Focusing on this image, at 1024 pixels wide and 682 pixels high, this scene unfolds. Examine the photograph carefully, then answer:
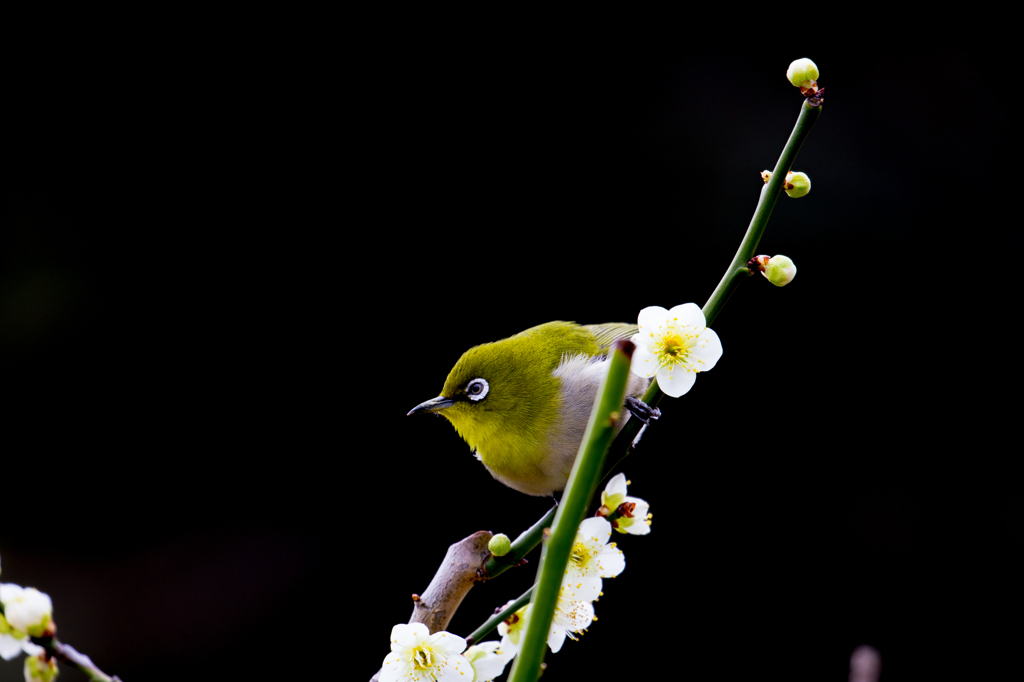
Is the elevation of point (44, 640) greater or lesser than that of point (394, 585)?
greater

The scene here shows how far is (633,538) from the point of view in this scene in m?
1.60

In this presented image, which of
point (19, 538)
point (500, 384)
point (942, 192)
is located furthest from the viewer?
point (942, 192)

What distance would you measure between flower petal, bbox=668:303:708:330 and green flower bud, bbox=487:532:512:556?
17 centimetres

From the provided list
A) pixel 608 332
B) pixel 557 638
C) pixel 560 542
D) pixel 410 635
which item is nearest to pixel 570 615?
pixel 557 638

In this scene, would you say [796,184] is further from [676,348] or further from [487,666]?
[487,666]

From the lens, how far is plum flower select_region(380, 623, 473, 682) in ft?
1.43

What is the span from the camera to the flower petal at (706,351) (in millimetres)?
439

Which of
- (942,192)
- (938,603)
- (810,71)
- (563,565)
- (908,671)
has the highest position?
(942,192)

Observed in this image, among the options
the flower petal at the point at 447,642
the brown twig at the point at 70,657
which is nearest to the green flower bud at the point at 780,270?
the flower petal at the point at 447,642

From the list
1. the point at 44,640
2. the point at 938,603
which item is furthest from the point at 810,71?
the point at 938,603

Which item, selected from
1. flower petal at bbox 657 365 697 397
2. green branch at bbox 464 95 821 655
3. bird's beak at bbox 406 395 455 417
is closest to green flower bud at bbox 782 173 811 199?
green branch at bbox 464 95 821 655

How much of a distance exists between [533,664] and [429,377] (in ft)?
4.50

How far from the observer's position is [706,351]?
1.45ft

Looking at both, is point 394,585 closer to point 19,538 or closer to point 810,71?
point 19,538
